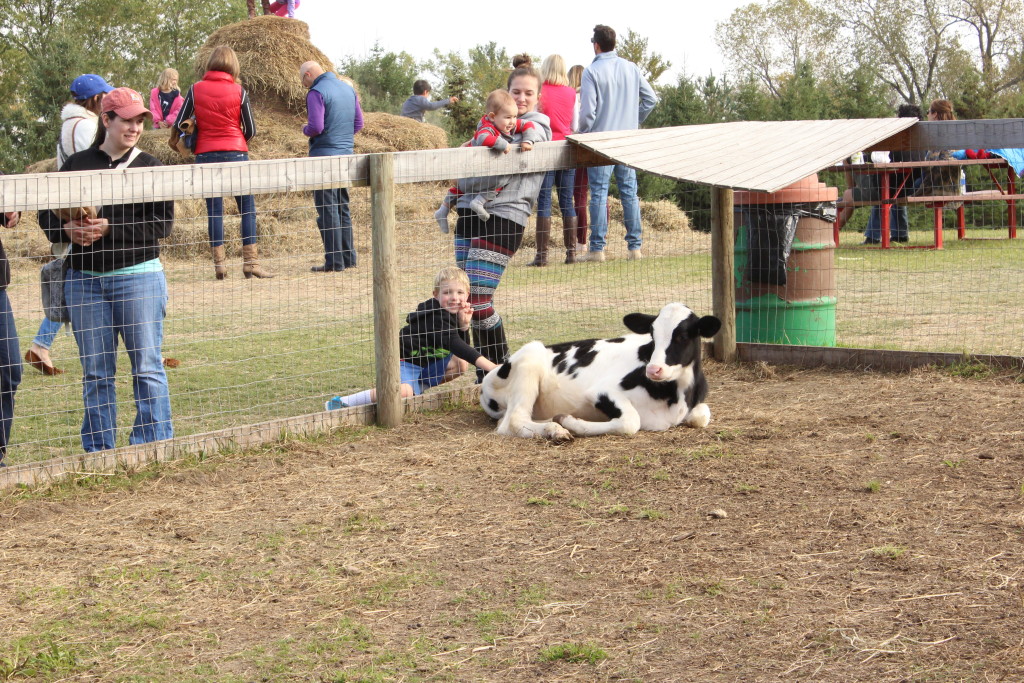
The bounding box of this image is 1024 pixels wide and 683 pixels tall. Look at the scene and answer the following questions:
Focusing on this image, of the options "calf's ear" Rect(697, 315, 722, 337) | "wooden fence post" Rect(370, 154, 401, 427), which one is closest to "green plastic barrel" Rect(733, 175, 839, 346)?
"calf's ear" Rect(697, 315, 722, 337)

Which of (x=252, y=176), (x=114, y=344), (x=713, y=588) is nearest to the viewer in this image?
(x=713, y=588)

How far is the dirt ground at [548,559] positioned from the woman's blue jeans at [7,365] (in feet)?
→ 1.92

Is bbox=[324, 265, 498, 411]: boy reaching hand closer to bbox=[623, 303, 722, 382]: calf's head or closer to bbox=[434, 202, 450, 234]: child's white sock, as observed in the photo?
bbox=[434, 202, 450, 234]: child's white sock

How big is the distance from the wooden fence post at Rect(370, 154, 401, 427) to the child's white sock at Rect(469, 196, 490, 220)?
28.3 inches

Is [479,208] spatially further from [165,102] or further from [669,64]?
[669,64]

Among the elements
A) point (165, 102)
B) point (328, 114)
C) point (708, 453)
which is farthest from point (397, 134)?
point (708, 453)

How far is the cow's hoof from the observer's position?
6.15 meters

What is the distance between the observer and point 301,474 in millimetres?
5695

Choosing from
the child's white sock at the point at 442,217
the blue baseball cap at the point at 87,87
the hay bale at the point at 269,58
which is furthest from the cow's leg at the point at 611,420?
the hay bale at the point at 269,58

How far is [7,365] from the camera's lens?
18.4 feet

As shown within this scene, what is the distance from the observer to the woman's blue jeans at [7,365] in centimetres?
563

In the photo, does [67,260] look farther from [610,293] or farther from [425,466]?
[610,293]

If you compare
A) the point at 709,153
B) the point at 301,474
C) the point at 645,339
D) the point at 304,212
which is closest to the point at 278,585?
the point at 301,474

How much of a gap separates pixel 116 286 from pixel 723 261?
14.0 feet
